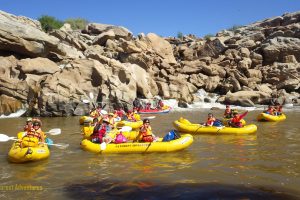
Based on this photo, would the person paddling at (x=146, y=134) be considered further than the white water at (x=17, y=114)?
No

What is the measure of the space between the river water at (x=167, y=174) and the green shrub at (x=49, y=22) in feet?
123

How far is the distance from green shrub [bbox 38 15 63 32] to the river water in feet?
123

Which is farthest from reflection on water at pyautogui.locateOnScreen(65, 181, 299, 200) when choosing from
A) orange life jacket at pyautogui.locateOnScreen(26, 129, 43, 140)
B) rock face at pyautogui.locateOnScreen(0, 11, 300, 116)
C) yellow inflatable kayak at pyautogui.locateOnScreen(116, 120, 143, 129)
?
rock face at pyautogui.locateOnScreen(0, 11, 300, 116)

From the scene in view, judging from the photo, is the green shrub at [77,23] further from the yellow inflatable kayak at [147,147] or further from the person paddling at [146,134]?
the yellow inflatable kayak at [147,147]

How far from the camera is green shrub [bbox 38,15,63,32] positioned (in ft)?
153

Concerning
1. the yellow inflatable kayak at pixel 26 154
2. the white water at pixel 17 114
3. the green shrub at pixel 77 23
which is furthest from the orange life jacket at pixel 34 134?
the green shrub at pixel 77 23

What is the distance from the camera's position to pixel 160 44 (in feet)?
124

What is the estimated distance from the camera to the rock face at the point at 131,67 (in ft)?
76.0

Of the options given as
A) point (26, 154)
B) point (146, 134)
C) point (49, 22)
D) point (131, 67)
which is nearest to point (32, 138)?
point (26, 154)

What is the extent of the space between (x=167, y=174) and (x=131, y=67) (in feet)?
74.0

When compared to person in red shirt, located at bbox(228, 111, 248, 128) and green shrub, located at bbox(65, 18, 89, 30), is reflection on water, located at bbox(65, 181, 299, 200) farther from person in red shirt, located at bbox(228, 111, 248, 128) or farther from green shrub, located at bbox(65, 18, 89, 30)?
green shrub, located at bbox(65, 18, 89, 30)

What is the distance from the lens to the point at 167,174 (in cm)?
787

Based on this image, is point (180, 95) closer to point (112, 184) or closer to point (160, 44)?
point (160, 44)

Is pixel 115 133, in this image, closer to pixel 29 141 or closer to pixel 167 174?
pixel 29 141
